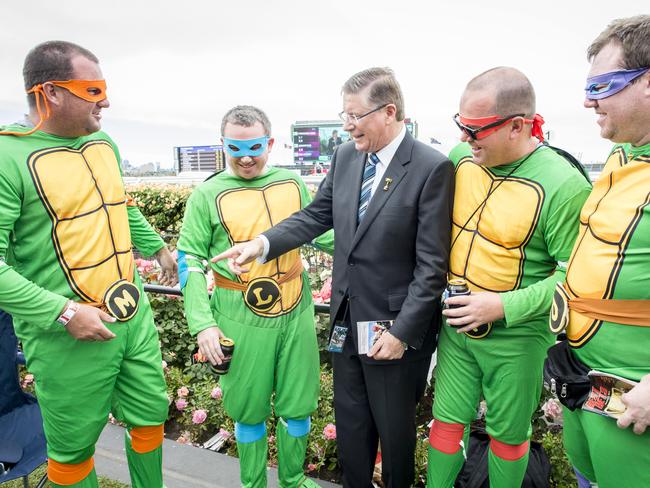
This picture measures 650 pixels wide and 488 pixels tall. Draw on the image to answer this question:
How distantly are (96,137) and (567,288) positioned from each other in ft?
7.50

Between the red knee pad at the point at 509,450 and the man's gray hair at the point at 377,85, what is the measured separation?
65.6 inches

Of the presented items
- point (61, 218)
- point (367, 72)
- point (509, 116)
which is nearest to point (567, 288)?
point (509, 116)

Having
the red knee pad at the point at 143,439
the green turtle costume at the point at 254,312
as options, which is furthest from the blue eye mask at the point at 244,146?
the red knee pad at the point at 143,439

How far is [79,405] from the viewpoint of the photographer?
7.43ft

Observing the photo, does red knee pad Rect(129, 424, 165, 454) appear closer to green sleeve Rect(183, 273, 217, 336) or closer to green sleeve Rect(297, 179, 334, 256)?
green sleeve Rect(183, 273, 217, 336)

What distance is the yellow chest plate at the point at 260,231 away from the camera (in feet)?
8.11

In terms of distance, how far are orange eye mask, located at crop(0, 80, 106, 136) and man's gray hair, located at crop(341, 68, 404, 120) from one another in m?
1.16

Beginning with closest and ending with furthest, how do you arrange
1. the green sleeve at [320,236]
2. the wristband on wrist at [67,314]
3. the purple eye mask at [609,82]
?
the purple eye mask at [609,82] → the wristband on wrist at [67,314] → the green sleeve at [320,236]

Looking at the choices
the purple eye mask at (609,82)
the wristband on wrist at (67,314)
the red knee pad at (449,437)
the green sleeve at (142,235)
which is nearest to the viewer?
the purple eye mask at (609,82)

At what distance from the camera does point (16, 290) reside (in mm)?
1981

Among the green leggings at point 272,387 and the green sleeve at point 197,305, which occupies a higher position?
the green sleeve at point 197,305

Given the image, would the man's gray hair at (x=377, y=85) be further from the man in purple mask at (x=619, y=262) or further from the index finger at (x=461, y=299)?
the index finger at (x=461, y=299)

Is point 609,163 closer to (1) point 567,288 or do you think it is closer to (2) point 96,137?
(1) point 567,288

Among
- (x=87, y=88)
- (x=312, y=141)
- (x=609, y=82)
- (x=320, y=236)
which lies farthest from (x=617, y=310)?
(x=312, y=141)
